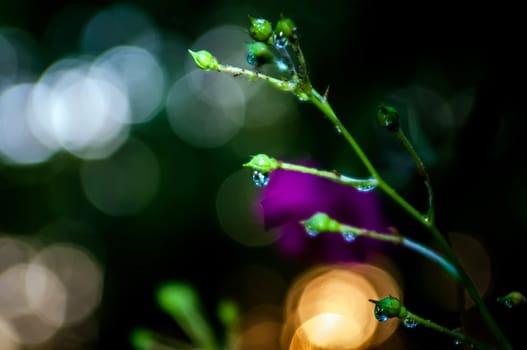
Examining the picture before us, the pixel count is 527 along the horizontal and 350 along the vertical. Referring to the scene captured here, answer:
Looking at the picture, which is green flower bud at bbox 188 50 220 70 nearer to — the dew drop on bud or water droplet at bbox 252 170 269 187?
water droplet at bbox 252 170 269 187

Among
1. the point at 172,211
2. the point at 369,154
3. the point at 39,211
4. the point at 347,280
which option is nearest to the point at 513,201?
the point at 369,154

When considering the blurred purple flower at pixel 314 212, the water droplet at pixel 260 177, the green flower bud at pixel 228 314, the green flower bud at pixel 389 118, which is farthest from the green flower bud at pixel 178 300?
the green flower bud at pixel 389 118

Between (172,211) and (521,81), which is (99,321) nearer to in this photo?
(172,211)

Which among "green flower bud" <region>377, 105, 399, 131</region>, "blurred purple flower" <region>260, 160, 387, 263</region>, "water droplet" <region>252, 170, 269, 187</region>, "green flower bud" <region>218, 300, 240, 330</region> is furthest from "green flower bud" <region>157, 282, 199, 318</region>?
"green flower bud" <region>377, 105, 399, 131</region>

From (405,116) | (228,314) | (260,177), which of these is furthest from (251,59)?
(405,116)

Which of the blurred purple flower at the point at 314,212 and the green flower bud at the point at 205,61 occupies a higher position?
the blurred purple flower at the point at 314,212

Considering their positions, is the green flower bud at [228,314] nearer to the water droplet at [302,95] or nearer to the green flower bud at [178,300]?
the green flower bud at [178,300]
